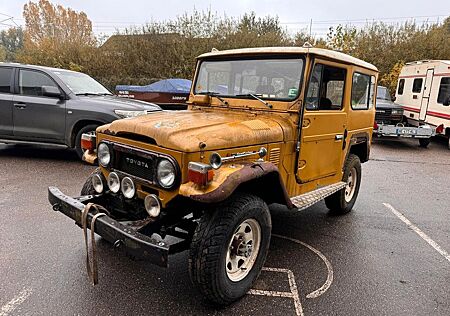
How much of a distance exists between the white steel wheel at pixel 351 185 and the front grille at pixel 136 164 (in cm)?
320

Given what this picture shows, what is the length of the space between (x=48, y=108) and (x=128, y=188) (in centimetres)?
470

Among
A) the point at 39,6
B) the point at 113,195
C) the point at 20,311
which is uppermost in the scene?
the point at 39,6

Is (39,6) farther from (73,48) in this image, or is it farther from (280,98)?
(280,98)

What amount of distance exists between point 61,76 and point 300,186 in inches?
216

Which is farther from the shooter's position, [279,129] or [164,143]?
[279,129]

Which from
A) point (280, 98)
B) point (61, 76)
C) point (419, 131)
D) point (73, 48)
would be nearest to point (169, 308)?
point (280, 98)

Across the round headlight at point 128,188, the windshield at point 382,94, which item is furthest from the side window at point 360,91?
the windshield at point 382,94

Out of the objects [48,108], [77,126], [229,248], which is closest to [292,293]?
[229,248]

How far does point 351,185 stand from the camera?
4988 millimetres

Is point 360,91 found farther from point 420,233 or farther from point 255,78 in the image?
point 420,233

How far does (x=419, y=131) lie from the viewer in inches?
415

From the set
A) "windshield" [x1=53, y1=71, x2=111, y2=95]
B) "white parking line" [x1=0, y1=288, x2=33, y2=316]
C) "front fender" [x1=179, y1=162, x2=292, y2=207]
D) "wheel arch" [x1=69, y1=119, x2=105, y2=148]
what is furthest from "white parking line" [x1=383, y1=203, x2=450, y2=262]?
"windshield" [x1=53, y1=71, x2=111, y2=95]

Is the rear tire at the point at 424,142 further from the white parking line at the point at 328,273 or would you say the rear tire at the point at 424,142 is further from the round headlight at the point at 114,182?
the round headlight at the point at 114,182

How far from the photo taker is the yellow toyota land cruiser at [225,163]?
2.49 metres
